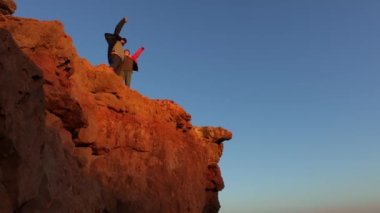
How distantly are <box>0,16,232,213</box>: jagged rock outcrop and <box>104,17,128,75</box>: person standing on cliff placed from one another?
2608mm

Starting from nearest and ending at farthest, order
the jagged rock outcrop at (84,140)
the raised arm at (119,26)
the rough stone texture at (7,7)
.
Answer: the jagged rock outcrop at (84,140) < the rough stone texture at (7,7) < the raised arm at (119,26)

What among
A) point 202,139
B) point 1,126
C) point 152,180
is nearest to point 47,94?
point 1,126

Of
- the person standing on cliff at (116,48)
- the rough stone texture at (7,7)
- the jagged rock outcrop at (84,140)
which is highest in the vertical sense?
the person standing on cliff at (116,48)

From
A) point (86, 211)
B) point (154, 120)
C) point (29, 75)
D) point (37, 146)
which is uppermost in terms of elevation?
point (154, 120)

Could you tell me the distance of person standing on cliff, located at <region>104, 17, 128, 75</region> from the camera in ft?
72.4

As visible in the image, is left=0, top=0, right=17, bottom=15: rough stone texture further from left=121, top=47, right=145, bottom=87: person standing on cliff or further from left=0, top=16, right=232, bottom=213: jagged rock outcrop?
left=121, top=47, right=145, bottom=87: person standing on cliff

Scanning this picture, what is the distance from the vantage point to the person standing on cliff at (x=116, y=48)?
72.4ft

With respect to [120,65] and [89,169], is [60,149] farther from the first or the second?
[120,65]

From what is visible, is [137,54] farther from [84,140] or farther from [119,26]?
[84,140]

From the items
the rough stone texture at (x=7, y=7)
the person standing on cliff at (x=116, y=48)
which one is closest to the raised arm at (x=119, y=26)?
the person standing on cliff at (x=116, y=48)

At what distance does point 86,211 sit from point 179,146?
926cm

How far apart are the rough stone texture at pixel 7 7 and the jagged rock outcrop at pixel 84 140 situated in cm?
124

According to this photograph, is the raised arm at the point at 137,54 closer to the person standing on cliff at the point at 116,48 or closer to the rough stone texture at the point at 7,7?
the person standing on cliff at the point at 116,48

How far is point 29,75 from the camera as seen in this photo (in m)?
9.29
